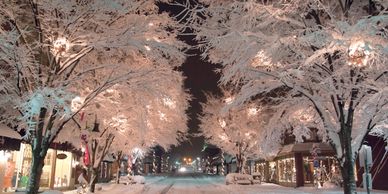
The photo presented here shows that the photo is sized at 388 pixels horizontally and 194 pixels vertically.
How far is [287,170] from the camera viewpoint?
4181 cm

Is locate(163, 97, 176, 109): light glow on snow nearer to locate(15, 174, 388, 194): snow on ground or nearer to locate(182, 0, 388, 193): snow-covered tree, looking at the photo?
locate(182, 0, 388, 193): snow-covered tree

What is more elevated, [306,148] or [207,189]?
[306,148]

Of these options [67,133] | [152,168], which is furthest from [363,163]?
[152,168]

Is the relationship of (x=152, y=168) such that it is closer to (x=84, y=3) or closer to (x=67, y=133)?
(x=67, y=133)

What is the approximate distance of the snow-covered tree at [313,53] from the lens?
971cm

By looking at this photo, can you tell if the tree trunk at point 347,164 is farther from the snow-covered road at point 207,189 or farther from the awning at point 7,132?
the awning at point 7,132

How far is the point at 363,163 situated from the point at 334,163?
22.7 m

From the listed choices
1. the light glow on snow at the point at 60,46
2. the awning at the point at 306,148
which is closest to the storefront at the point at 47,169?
the light glow on snow at the point at 60,46

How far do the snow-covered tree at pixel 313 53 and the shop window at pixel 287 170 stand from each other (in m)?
24.7

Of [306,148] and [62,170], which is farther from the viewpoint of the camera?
[306,148]

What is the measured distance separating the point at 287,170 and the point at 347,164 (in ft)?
96.6

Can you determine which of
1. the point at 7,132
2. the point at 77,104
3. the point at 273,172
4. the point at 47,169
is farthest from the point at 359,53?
the point at 273,172

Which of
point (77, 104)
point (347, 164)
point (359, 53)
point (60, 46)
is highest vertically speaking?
point (60, 46)

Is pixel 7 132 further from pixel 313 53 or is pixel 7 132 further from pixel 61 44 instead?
pixel 313 53
